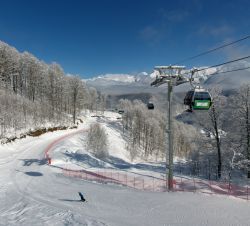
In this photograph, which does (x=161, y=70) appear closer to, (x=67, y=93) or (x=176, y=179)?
(x=176, y=179)

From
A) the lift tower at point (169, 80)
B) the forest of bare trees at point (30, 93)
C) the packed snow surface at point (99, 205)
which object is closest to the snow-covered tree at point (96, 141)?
the forest of bare trees at point (30, 93)

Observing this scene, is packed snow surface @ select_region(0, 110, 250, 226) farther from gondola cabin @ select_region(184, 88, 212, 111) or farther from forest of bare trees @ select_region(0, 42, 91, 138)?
forest of bare trees @ select_region(0, 42, 91, 138)

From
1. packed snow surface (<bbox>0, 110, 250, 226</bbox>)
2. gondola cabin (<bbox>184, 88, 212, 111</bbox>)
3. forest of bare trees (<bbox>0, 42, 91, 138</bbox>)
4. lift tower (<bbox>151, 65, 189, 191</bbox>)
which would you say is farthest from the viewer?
forest of bare trees (<bbox>0, 42, 91, 138</bbox>)

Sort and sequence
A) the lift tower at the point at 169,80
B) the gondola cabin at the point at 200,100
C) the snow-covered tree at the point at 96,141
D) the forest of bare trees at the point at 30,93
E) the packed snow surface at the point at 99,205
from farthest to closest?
the forest of bare trees at the point at 30,93 < the snow-covered tree at the point at 96,141 < the lift tower at the point at 169,80 < the gondola cabin at the point at 200,100 < the packed snow surface at the point at 99,205

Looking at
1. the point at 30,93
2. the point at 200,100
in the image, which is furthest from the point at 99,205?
the point at 30,93

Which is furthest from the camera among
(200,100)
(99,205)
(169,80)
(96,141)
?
(96,141)

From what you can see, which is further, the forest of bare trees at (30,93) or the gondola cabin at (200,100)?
the forest of bare trees at (30,93)

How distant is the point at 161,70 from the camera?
2442 cm

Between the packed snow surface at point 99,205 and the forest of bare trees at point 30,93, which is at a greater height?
the forest of bare trees at point 30,93

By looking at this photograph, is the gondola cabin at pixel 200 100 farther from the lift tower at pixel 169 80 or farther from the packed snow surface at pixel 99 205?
the packed snow surface at pixel 99 205

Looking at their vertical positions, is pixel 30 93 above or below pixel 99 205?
above

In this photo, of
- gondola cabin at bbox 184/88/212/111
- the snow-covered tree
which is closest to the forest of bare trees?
the snow-covered tree

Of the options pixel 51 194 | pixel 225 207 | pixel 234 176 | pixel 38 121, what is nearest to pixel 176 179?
pixel 234 176

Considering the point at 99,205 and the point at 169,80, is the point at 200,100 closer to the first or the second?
the point at 169,80
